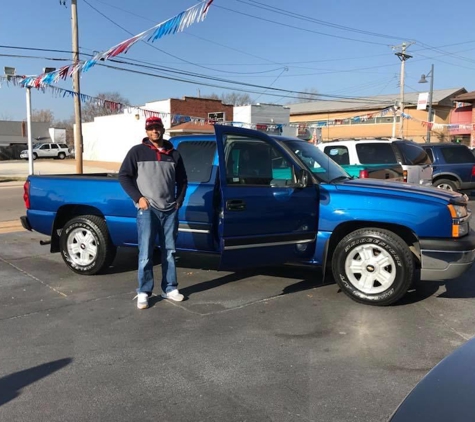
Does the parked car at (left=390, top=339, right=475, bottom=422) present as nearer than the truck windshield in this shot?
Yes

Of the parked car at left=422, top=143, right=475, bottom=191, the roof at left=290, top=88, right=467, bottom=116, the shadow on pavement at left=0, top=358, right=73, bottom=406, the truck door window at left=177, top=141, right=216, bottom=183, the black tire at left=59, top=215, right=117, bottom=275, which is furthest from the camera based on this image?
the roof at left=290, top=88, right=467, bottom=116

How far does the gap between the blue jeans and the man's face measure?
2.36 ft

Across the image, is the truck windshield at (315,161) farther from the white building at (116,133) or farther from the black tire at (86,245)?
the white building at (116,133)

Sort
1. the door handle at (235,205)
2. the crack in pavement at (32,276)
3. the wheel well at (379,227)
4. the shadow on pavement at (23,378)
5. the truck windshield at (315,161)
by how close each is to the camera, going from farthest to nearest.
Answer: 1. the crack in pavement at (32,276)
2. the truck windshield at (315,161)
3. the wheel well at (379,227)
4. the door handle at (235,205)
5. the shadow on pavement at (23,378)

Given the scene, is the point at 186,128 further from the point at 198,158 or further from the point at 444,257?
the point at 444,257

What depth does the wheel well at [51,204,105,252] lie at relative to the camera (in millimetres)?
5954

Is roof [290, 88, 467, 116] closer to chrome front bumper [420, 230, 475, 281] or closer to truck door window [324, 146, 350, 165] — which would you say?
truck door window [324, 146, 350, 165]

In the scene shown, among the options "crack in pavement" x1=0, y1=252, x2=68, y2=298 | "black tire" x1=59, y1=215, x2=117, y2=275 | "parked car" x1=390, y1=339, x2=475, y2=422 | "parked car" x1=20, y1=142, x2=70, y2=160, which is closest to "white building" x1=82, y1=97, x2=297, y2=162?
"parked car" x1=20, y1=142, x2=70, y2=160

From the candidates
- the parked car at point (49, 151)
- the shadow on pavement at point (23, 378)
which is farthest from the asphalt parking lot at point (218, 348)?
the parked car at point (49, 151)

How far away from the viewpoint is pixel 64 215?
610 cm

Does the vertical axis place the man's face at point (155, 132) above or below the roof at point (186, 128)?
below

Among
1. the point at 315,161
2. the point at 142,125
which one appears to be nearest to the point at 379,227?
the point at 315,161

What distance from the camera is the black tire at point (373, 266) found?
184 inches

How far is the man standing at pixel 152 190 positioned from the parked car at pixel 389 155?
6220 mm
